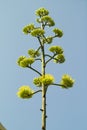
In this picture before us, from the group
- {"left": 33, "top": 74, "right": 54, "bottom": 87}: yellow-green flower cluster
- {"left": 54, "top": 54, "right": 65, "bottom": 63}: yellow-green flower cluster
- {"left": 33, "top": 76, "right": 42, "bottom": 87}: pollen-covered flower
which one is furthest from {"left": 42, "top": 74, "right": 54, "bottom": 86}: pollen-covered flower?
{"left": 54, "top": 54, "right": 65, "bottom": 63}: yellow-green flower cluster

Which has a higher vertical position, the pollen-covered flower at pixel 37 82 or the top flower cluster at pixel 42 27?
the top flower cluster at pixel 42 27

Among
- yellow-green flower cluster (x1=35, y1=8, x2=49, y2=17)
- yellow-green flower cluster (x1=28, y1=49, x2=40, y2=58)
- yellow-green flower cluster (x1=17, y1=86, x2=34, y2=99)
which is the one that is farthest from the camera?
yellow-green flower cluster (x1=35, y1=8, x2=49, y2=17)

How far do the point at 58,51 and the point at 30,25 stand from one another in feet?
3.90

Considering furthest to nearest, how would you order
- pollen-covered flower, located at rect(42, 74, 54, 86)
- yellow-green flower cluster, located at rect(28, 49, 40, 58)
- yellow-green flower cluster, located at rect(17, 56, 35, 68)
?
yellow-green flower cluster, located at rect(28, 49, 40, 58) < yellow-green flower cluster, located at rect(17, 56, 35, 68) < pollen-covered flower, located at rect(42, 74, 54, 86)

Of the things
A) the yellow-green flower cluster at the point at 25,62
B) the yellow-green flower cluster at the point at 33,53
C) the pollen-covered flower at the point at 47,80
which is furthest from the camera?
the yellow-green flower cluster at the point at 33,53

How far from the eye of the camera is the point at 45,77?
8.36 m

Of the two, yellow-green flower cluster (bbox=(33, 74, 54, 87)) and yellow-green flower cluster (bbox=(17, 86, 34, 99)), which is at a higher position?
yellow-green flower cluster (bbox=(33, 74, 54, 87))

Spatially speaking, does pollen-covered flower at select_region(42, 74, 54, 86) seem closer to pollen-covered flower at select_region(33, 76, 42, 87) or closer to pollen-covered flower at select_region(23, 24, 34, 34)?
pollen-covered flower at select_region(33, 76, 42, 87)

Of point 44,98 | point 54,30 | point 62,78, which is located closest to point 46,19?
point 54,30

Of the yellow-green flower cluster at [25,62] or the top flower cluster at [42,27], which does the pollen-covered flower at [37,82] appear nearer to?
the yellow-green flower cluster at [25,62]

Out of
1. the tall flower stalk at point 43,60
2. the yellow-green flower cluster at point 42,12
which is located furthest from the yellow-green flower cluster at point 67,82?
the yellow-green flower cluster at point 42,12

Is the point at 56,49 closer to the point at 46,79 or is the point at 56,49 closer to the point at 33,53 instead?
the point at 33,53

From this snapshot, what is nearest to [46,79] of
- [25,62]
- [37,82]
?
[37,82]

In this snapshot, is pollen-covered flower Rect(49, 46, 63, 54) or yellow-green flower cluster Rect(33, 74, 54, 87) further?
pollen-covered flower Rect(49, 46, 63, 54)
